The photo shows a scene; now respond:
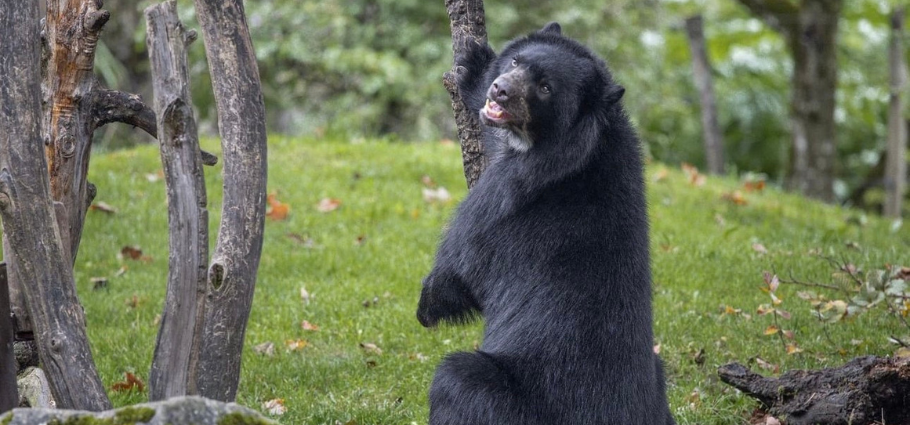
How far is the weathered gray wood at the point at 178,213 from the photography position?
9.77 ft

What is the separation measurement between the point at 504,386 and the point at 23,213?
6.05 ft

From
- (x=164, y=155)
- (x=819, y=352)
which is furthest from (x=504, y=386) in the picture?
(x=819, y=352)

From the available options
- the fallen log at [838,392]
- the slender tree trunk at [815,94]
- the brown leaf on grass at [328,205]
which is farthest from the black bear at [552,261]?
the slender tree trunk at [815,94]

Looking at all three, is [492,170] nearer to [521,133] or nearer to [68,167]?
[521,133]

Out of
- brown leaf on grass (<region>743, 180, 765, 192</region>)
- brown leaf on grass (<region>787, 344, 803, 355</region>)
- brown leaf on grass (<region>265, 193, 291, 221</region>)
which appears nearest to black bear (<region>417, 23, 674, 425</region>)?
brown leaf on grass (<region>787, 344, 803, 355</region>)

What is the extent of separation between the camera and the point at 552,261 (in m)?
3.80

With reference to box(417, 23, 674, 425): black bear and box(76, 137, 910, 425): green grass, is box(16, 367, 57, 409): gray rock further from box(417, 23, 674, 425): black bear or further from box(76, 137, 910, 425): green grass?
box(417, 23, 674, 425): black bear

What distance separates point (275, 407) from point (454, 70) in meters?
1.91

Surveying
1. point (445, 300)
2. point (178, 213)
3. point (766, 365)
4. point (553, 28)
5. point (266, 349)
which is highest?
point (553, 28)

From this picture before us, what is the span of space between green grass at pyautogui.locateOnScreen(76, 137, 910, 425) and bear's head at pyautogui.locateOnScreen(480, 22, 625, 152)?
62.8 inches

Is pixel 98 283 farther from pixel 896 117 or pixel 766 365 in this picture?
pixel 896 117

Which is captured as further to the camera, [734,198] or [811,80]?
[811,80]

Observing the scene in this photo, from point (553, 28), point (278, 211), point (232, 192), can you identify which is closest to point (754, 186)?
point (278, 211)

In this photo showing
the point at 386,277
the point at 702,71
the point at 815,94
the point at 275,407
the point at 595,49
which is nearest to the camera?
the point at 275,407
